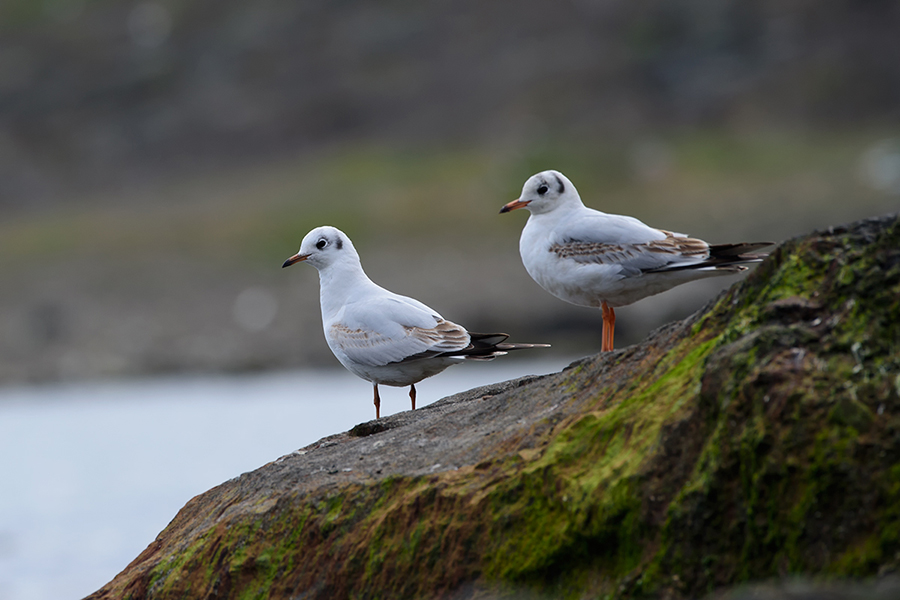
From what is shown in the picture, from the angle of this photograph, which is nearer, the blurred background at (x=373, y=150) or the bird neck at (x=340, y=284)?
the bird neck at (x=340, y=284)

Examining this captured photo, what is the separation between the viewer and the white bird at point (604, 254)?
764 centimetres

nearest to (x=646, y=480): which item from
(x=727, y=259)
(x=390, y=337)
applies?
(x=727, y=259)

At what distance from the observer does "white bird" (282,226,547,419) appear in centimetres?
848

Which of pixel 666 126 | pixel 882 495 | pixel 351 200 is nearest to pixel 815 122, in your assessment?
pixel 666 126

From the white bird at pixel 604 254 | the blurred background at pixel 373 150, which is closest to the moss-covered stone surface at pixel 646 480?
the white bird at pixel 604 254

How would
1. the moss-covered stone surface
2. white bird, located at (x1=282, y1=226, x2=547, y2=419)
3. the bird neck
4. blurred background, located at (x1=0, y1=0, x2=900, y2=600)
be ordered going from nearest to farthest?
1. the moss-covered stone surface
2. white bird, located at (x1=282, y1=226, x2=547, y2=419)
3. the bird neck
4. blurred background, located at (x1=0, y1=0, x2=900, y2=600)

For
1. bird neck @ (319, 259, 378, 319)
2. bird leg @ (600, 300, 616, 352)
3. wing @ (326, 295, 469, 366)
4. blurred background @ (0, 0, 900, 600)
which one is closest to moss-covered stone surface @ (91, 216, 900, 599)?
bird leg @ (600, 300, 616, 352)

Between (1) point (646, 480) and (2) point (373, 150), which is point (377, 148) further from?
(1) point (646, 480)

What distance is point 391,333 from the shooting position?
8680mm

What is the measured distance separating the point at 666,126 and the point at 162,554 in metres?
61.6

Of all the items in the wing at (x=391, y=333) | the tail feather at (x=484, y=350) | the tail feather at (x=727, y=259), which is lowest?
the tail feather at (x=484, y=350)

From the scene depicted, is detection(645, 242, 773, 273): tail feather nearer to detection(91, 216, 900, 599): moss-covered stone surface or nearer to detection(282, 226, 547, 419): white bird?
detection(91, 216, 900, 599): moss-covered stone surface

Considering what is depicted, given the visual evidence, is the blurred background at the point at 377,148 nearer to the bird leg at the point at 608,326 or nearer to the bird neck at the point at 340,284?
the bird neck at the point at 340,284

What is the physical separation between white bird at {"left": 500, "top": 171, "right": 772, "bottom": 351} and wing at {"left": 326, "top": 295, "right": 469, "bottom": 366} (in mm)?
836
